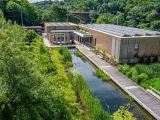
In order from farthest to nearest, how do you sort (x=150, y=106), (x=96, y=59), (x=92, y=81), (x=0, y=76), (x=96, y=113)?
(x=96, y=59), (x=92, y=81), (x=150, y=106), (x=96, y=113), (x=0, y=76)

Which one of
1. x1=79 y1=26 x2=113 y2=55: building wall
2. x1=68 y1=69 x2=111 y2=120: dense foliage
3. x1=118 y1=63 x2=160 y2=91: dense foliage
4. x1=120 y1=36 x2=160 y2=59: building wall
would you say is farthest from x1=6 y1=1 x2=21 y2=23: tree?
x1=118 y1=63 x2=160 y2=91: dense foliage

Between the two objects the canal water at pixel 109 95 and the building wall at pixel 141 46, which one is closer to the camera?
the canal water at pixel 109 95

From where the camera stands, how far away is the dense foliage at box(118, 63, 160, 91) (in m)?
12.7

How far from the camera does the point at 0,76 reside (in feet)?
18.7

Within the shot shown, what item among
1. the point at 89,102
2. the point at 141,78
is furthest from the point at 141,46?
the point at 89,102

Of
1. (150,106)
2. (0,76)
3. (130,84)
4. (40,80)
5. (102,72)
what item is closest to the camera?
(0,76)

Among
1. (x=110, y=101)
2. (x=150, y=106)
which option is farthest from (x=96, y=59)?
(x=150, y=106)

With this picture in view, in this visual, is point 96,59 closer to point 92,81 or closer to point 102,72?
point 102,72

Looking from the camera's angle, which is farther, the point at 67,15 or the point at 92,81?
the point at 67,15

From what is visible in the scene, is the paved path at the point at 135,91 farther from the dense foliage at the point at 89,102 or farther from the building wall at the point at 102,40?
the building wall at the point at 102,40

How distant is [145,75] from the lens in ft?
44.0

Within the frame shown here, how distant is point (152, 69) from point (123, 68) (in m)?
2.62

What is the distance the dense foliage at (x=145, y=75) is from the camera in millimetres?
12735

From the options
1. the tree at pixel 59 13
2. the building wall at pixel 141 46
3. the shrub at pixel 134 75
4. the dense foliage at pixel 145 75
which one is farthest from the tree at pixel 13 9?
the shrub at pixel 134 75
